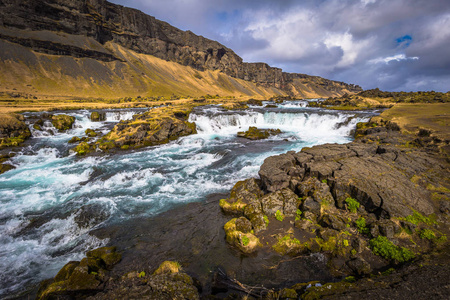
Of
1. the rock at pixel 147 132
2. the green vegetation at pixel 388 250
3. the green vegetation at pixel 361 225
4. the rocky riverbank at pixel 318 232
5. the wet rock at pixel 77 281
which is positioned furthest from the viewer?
the rock at pixel 147 132

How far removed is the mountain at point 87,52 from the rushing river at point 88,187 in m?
90.1

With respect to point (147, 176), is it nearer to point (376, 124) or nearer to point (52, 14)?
point (376, 124)

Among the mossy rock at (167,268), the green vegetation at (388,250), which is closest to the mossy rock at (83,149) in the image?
the mossy rock at (167,268)

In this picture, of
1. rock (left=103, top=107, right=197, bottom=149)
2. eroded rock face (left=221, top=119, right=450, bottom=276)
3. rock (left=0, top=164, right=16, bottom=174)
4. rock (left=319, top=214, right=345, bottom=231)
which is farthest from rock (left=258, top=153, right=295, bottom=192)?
rock (left=0, top=164, right=16, bottom=174)

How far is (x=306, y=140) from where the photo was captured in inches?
1143

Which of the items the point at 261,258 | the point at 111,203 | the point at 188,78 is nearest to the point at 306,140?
the point at 261,258

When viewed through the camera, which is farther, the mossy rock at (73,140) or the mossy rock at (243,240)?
the mossy rock at (73,140)

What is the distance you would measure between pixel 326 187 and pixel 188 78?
172075 mm

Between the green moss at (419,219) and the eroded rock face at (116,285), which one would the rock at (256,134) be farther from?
the eroded rock face at (116,285)

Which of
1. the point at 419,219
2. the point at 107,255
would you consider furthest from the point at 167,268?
the point at 419,219

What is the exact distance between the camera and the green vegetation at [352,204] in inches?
372

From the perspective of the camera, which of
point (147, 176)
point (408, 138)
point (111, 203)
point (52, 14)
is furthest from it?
point (52, 14)

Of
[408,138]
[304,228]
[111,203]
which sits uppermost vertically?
[408,138]

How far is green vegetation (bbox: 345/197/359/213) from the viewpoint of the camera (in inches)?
372
